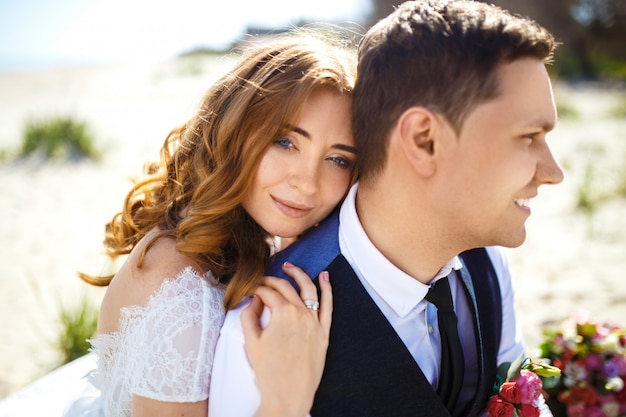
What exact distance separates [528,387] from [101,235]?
19.8ft

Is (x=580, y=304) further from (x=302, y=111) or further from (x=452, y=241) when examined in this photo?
(x=302, y=111)

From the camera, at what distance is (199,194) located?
238 centimetres

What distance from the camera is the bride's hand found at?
1.80 m

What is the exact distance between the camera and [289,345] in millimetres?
1869

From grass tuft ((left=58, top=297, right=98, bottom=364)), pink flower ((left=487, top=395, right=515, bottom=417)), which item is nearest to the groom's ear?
pink flower ((left=487, top=395, right=515, bottom=417))

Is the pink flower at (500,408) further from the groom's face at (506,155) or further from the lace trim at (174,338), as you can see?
the lace trim at (174,338)

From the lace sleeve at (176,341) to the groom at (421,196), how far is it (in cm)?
7

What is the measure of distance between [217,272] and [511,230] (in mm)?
1098

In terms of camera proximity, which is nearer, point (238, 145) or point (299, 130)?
point (299, 130)

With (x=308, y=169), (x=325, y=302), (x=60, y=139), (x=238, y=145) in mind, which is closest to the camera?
(x=325, y=302)

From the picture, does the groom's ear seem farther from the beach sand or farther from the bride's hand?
the beach sand

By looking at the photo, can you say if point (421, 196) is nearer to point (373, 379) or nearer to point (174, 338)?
point (373, 379)

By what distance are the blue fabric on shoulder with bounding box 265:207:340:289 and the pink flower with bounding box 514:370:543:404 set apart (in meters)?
0.76

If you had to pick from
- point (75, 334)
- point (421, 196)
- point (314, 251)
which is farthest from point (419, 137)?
point (75, 334)
